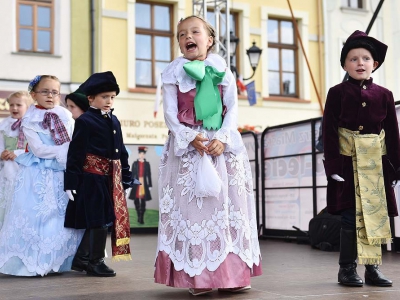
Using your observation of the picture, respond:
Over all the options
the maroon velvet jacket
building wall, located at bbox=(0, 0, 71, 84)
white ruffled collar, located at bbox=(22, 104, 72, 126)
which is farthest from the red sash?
building wall, located at bbox=(0, 0, 71, 84)

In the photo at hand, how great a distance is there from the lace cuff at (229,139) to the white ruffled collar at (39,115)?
2240 millimetres

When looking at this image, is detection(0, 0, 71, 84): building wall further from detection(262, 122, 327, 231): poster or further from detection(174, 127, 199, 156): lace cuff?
detection(174, 127, 199, 156): lace cuff

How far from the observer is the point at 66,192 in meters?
5.80

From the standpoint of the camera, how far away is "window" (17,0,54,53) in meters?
17.3

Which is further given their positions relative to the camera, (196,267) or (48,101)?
(48,101)

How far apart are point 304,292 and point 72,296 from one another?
1.43m

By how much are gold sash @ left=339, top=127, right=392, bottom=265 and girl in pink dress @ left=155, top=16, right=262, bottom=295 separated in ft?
2.48

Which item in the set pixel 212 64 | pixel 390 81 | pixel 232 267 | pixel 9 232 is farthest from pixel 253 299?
pixel 390 81

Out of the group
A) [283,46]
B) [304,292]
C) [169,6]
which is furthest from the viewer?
[283,46]

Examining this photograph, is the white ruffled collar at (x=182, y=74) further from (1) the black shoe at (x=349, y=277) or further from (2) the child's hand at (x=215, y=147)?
(1) the black shoe at (x=349, y=277)

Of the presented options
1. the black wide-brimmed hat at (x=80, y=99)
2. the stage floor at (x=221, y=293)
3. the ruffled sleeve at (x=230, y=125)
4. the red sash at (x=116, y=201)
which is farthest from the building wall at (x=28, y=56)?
the ruffled sleeve at (x=230, y=125)

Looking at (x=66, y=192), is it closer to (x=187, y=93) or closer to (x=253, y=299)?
(x=187, y=93)

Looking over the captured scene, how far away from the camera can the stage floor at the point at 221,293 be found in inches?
174

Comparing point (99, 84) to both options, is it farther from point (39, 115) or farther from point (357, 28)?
point (357, 28)
